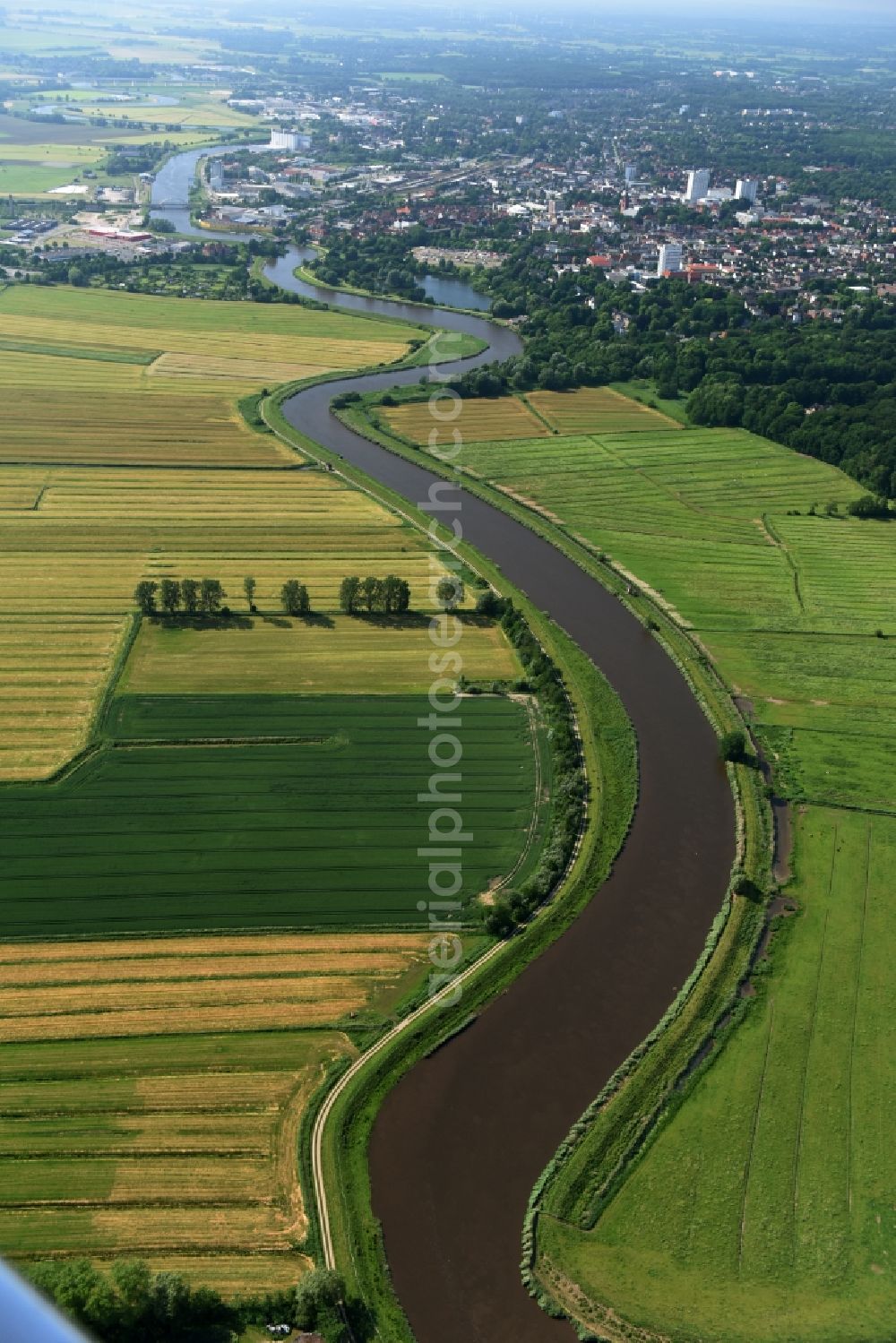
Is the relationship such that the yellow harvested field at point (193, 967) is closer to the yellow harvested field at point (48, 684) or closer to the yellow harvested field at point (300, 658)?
the yellow harvested field at point (48, 684)

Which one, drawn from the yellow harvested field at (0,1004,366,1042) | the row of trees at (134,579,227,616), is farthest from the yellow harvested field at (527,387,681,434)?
the yellow harvested field at (0,1004,366,1042)

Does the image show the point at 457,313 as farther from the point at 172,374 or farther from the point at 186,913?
the point at 186,913

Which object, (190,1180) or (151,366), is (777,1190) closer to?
(190,1180)

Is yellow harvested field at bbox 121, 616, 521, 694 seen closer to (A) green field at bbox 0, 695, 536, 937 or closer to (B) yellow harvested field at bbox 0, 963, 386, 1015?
(A) green field at bbox 0, 695, 536, 937

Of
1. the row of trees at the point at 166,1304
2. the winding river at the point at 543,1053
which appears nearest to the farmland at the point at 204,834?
the row of trees at the point at 166,1304

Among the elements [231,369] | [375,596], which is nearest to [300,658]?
[375,596]

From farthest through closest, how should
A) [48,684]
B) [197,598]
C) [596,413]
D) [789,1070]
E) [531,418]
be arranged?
[596,413], [531,418], [197,598], [48,684], [789,1070]

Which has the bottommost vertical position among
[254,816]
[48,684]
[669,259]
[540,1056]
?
[540,1056]
